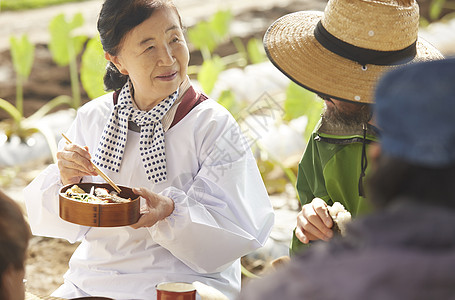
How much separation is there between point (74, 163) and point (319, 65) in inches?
33.0

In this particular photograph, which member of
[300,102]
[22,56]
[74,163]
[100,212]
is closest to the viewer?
[100,212]

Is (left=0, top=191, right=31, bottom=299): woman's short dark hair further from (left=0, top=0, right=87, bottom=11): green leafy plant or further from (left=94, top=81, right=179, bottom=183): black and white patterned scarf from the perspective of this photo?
(left=0, top=0, right=87, bottom=11): green leafy plant

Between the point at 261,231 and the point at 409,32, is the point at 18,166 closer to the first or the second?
the point at 261,231

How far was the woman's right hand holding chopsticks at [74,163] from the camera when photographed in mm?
2121


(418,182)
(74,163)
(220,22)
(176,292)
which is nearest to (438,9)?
(220,22)

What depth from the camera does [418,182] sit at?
0.87 m

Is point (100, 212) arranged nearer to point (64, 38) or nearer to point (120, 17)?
point (120, 17)

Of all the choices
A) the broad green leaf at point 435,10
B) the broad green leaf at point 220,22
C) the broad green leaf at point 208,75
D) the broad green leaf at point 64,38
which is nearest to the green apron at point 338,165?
the broad green leaf at point 208,75

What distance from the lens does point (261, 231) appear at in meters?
2.29

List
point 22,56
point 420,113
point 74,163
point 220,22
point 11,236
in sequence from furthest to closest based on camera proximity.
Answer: point 220,22 → point 22,56 → point 74,163 → point 11,236 → point 420,113

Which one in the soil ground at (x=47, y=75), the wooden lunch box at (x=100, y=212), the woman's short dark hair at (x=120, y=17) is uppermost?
the woman's short dark hair at (x=120, y=17)

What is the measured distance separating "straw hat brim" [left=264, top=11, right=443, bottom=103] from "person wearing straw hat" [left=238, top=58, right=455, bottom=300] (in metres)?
1.08

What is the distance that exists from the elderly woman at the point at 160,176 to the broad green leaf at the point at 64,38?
2808 mm

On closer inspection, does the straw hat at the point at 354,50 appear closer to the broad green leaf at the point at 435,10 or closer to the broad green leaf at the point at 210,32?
the broad green leaf at the point at 210,32
